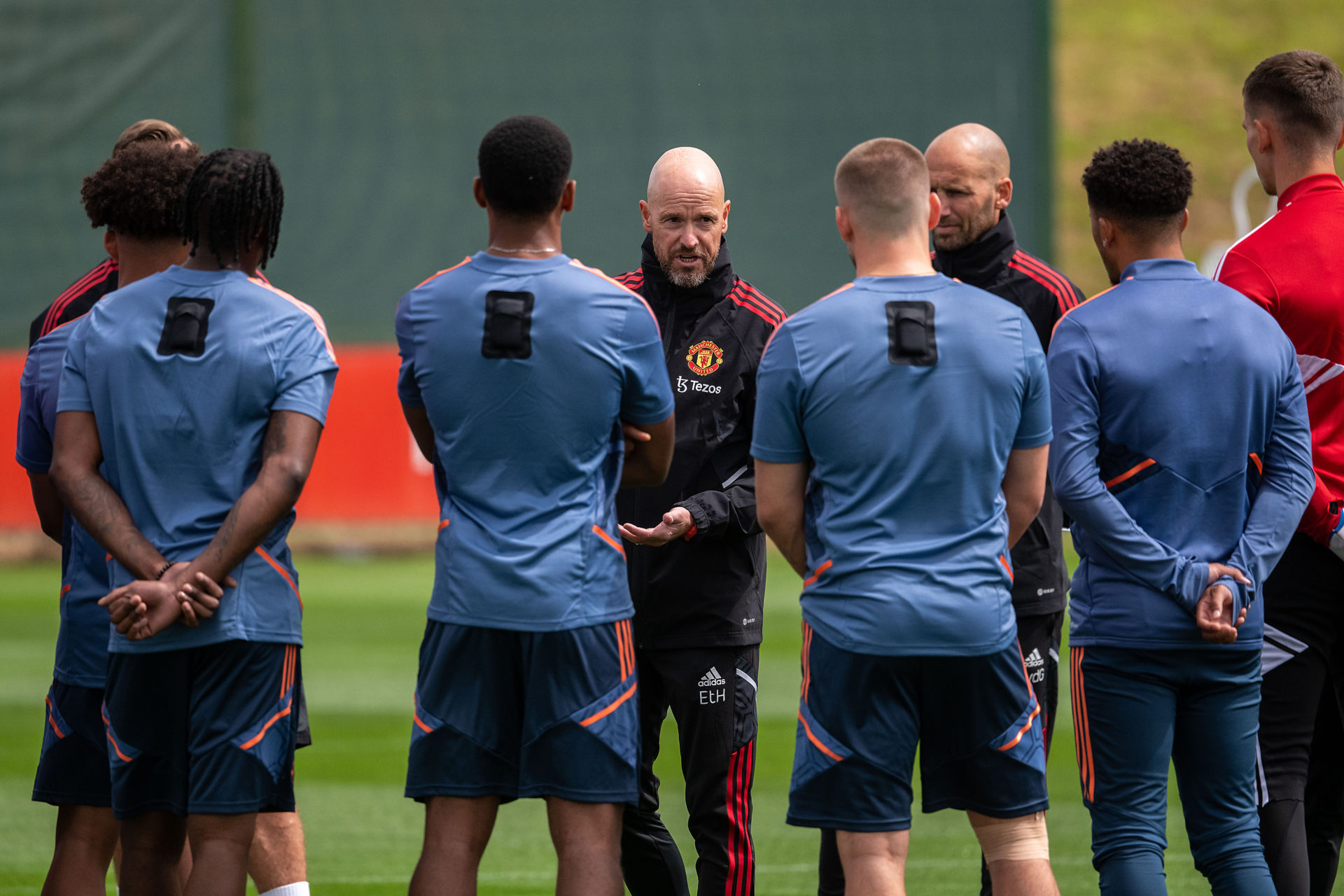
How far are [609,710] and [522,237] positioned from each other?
1248mm

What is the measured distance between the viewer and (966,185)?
17.3 feet

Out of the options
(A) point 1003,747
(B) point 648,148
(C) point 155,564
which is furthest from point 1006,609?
(B) point 648,148

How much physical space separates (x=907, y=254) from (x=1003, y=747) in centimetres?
126

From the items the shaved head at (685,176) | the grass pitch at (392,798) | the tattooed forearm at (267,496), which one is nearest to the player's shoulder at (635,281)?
the shaved head at (685,176)

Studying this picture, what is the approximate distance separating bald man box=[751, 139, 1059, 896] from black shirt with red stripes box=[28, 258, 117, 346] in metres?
2.38

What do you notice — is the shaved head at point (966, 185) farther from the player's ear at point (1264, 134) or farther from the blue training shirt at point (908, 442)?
the blue training shirt at point (908, 442)

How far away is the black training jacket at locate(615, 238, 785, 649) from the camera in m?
5.07

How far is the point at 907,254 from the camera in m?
4.02

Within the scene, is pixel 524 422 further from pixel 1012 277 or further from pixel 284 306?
pixel 1012 277

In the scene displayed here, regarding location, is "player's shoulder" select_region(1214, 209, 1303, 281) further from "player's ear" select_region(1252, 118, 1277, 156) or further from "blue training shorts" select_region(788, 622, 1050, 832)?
"blue training shorts" select_region(788, 622, 1050, 832)

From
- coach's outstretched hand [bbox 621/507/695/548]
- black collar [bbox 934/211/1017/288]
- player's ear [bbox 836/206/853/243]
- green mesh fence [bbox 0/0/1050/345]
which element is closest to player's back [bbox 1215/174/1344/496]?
black collar [bbox 934/211/1017/288]

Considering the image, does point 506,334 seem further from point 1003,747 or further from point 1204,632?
point 1204,632

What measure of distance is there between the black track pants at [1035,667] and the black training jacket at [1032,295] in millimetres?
56

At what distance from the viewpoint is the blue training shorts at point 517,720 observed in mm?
3979
